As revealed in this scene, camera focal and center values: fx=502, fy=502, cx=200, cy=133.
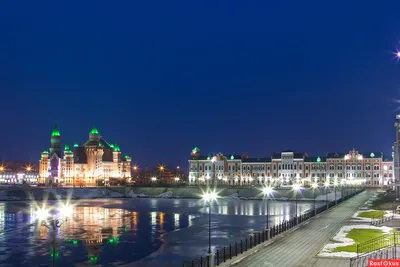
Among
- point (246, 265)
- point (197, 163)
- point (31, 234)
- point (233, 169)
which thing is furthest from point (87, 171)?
point (246, 265)

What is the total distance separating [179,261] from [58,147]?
15890cm

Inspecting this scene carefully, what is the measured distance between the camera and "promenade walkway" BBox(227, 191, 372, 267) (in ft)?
102

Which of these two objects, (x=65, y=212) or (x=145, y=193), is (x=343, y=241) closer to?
(x=65, y=212)

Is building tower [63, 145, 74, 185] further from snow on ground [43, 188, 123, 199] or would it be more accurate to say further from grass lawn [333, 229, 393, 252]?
grass lawn [333, 229, 393, 252]

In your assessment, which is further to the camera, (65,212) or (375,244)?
(65,212)

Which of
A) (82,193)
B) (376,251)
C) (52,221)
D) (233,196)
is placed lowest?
(233,196)

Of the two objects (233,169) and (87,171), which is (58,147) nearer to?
(87,171)

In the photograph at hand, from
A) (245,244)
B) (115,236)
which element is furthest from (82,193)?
(245,244)

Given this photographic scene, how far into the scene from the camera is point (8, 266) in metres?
39.1

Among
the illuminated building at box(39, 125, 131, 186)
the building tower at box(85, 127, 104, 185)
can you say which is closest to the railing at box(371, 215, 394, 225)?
the illuminated building at box(39, 125, 131, 186)

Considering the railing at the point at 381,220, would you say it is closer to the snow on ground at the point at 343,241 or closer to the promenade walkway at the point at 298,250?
the snow on ground at the point at 343,241

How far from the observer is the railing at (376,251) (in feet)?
98.5

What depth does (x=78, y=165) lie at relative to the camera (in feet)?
610

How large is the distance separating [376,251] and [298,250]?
5684 mm
